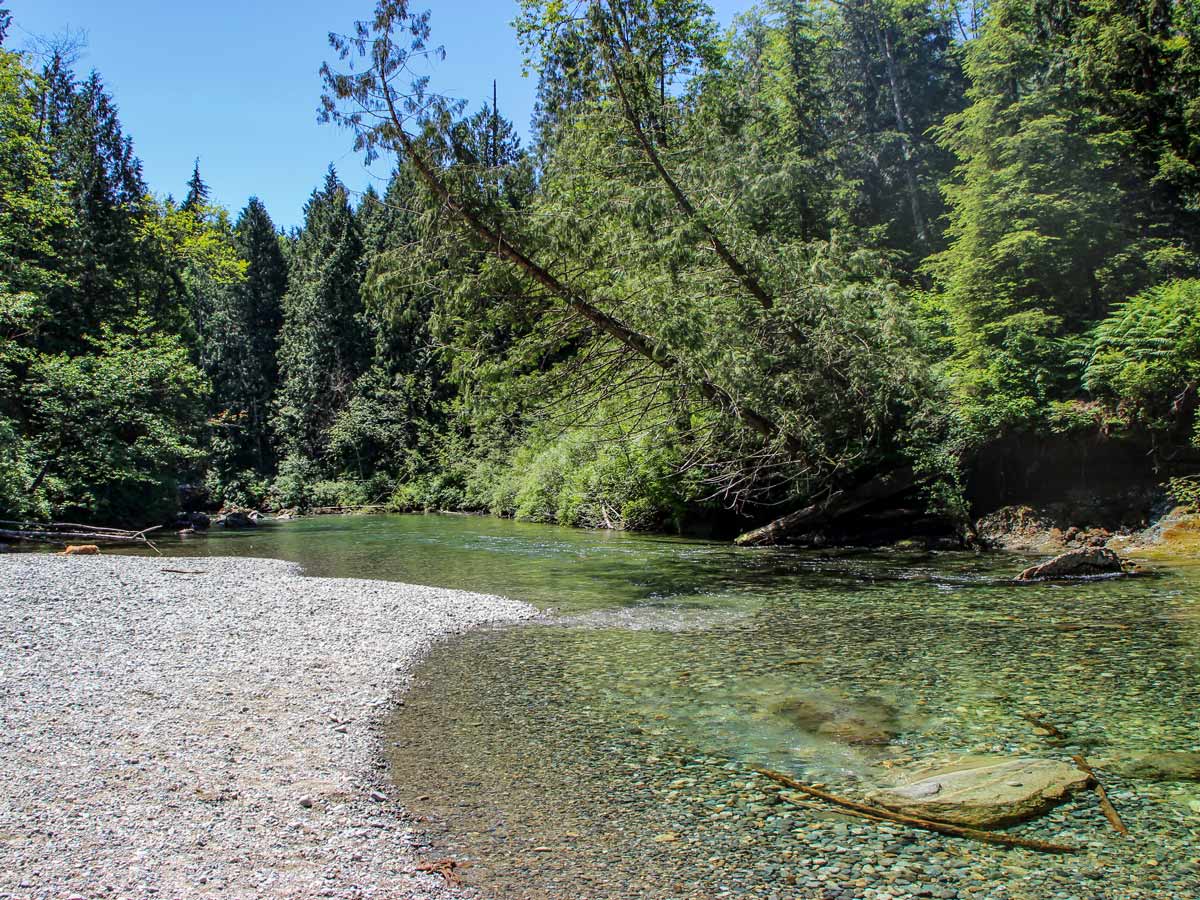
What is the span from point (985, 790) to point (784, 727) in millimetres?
1547

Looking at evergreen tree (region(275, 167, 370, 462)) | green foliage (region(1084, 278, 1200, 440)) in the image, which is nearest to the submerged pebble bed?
green foliage (region(1084, 278, 1200, 440))

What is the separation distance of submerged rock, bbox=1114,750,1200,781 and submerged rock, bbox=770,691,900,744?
144cm

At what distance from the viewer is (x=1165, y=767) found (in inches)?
189

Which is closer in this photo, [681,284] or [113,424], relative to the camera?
[681,284]

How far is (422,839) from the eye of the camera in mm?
4152

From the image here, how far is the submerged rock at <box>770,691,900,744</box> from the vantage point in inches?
218

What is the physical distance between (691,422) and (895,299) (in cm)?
499

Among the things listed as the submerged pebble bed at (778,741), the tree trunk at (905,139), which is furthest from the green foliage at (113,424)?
the tree trunk at (905,139)

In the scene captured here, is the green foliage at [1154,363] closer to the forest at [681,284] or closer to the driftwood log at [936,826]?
the forest at [681,284]

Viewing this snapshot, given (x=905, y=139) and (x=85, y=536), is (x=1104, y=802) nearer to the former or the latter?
(x=85, y=536)

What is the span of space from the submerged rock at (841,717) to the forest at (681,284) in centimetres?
817

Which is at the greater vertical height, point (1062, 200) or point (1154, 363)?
point (1062, 200)

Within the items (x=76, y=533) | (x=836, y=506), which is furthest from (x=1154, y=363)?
(x=76, y=533)

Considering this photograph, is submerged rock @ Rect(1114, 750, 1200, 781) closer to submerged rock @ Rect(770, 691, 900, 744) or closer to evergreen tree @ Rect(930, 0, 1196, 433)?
submerged rock @ Rect(770, 691, 900, 744)
